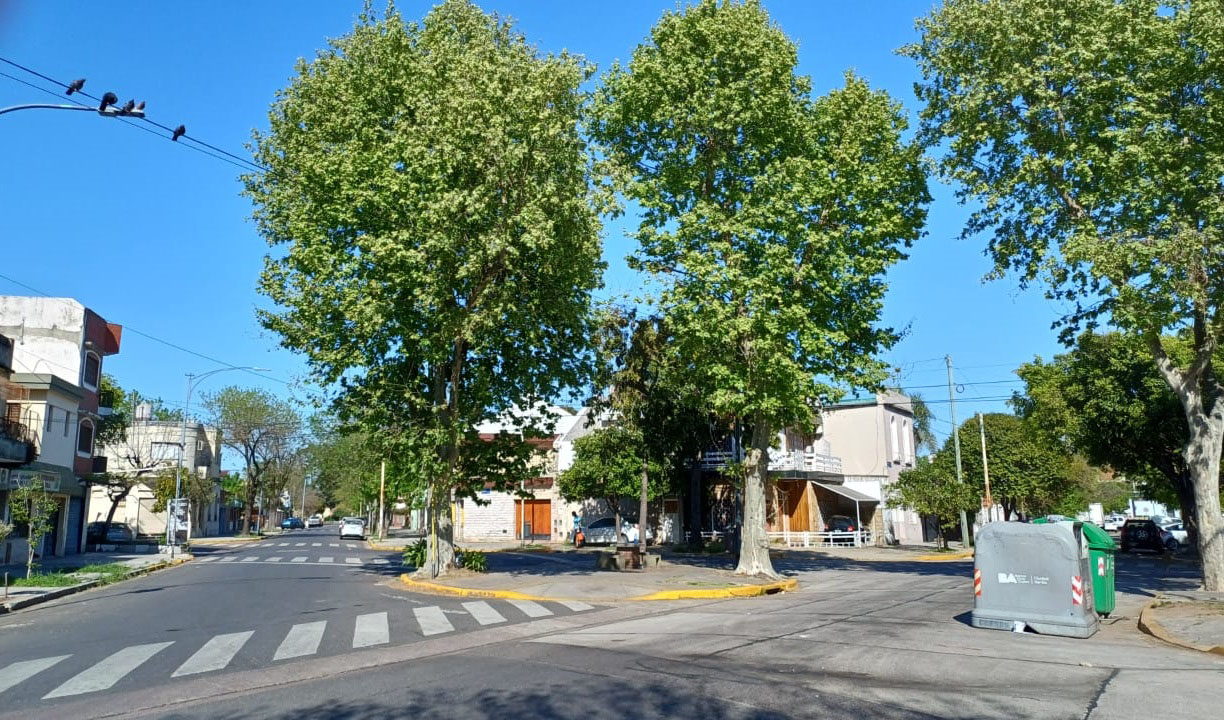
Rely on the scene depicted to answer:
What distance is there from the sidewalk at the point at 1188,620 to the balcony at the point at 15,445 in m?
31.1

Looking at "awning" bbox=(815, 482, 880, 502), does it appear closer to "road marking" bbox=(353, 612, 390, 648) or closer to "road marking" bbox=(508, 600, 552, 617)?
"road marking" bbox=(508, 600, 552, 617)

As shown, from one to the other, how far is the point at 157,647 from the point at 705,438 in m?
25.3

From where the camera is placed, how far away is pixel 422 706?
7160 mm

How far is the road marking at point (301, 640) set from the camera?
1016 cm

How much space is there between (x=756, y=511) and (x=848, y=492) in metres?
22.7

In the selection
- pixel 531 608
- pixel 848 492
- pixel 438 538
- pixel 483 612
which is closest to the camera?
pixel 483 612

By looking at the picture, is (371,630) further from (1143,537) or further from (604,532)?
(1143,537)

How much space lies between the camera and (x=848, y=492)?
1658 inches

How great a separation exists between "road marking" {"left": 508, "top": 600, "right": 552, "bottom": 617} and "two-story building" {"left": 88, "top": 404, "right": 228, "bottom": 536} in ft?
144

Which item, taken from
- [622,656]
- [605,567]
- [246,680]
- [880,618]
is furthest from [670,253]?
[246,680]

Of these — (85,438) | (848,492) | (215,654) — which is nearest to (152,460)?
(85,438)

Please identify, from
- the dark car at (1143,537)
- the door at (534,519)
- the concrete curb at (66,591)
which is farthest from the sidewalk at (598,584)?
the door at (534,519)

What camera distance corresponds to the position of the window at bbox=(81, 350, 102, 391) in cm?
3709

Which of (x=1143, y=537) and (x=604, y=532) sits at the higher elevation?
(x=604, y=532)
